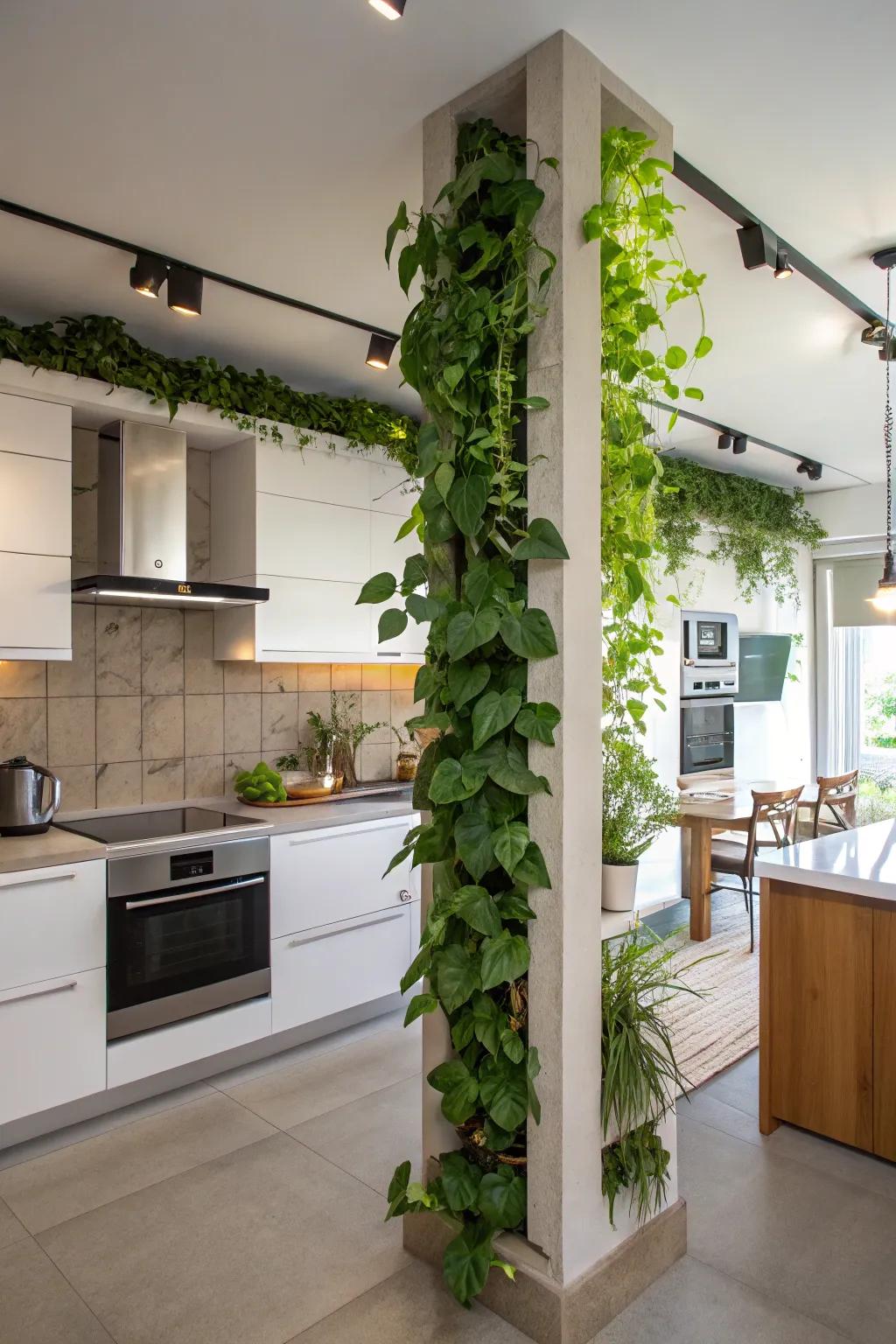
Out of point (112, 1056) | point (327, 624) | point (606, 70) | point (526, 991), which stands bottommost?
point (112, 1056)

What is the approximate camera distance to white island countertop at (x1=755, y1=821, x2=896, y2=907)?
2.51 metres

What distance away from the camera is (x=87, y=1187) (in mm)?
2504

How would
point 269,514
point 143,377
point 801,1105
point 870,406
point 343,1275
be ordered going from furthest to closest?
point 870,406 < point 269,514 < point 143,377 < point 801,1105 < point 343,1275

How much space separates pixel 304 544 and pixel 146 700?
3.01 ft

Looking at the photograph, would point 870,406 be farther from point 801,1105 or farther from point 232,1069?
point 232,1069

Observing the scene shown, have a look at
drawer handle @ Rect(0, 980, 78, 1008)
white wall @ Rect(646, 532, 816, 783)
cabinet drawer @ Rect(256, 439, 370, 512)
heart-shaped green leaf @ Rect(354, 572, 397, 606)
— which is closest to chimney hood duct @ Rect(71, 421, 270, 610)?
cabinet drawer @ Rect(256, 439, 370, 512)

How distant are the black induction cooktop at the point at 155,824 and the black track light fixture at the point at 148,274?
177 cm

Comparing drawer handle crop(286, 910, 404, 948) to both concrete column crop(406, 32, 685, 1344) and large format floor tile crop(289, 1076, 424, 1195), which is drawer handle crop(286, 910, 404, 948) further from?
concrete column crop(406, 32, 685, 1344)

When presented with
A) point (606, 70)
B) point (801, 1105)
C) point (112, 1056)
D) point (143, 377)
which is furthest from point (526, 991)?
point (143, 377)

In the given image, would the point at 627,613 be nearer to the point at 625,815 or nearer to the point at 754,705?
the point at 625,815

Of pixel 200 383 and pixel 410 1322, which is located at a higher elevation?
pixel 200 383

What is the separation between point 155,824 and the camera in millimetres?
3398

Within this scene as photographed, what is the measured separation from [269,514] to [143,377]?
2.34ft

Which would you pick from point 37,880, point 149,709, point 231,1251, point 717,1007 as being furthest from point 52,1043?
point 717,1007
